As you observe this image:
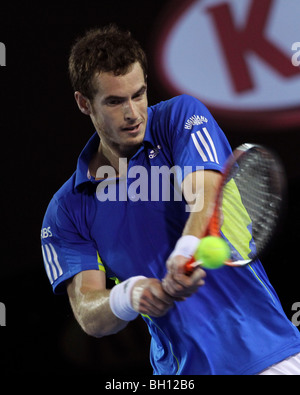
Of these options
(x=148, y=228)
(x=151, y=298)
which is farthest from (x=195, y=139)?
→ (x=151, y=298)

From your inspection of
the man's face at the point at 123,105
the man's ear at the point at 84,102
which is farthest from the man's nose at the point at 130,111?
the man's ear at the point at 84,102

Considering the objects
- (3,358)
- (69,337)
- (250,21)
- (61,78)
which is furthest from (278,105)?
(3,358)

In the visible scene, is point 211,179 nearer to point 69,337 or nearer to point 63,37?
point 63,37

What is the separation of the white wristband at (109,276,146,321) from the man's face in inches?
20.2

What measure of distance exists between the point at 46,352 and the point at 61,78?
1.44 meters

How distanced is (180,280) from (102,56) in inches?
34.0

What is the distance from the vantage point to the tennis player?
77.9 inches

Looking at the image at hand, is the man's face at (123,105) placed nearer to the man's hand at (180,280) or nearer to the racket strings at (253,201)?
the racket strings at (253,201)

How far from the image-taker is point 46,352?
3.46m

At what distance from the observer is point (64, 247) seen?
7.34 feet

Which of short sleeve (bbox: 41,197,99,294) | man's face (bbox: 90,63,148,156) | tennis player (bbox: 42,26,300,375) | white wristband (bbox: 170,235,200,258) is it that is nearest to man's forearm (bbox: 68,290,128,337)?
tennis player (bbox: 42,26,300,375)

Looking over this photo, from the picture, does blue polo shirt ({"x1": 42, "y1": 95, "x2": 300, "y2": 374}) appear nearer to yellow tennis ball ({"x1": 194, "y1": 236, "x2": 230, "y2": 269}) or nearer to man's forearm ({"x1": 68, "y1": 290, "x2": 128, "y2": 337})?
man's forearm ({"x1": 68, "y1": 290, "x2": 128, "y2": 337})

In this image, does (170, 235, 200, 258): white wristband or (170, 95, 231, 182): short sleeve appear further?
(170, 95, 231, 182): short sleeve

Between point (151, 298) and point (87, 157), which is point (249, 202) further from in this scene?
point (87, 157)
